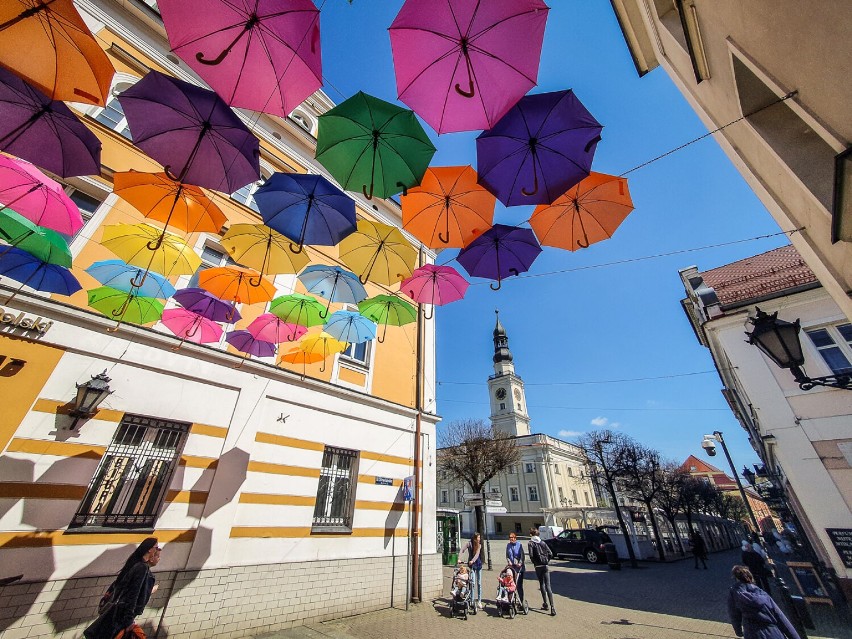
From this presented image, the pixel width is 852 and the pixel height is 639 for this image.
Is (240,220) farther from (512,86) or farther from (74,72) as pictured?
(512,86)

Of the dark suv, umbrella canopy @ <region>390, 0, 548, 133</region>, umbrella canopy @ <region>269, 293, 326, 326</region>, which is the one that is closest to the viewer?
umbrella canopy @ <region>390, 0, 548, 133</region>

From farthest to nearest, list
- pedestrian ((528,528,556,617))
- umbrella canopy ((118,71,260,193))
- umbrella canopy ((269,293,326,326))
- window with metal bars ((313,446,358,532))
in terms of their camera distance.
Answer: pedestrian ((528,528,556,617)) → window with metal bars ((313,446,358,532)) → umbrella canopy ((269,293,326,326)) → umbrella canopy ((118,71,260,193))

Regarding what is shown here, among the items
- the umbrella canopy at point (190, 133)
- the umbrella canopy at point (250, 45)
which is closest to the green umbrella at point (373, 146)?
the umbrella canopy at point (250, 45)

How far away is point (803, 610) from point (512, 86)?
12426 millimetres

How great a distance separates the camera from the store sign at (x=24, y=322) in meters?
5.59

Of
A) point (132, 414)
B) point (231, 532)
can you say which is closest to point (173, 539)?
point (231, 532)

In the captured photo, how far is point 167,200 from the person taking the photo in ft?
17.5

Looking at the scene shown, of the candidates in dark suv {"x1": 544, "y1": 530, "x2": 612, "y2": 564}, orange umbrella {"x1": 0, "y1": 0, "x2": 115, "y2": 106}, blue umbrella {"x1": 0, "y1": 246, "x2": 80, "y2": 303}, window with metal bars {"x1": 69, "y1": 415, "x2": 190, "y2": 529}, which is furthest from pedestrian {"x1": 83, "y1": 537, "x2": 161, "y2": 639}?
dark suv {"x1": 544, "y1": 530, "x2": 612, "y2": 564}

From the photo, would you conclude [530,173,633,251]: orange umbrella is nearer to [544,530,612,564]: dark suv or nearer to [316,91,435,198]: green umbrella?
[316,91,435,198]: green umbrella

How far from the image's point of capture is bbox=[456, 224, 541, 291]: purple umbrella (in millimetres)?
6066

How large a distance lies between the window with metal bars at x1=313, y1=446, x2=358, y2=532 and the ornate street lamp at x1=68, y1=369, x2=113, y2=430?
4832 millimetres

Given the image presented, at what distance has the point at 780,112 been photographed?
11.9 feet

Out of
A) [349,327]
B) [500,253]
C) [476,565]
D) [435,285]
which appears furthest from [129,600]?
[476,565]

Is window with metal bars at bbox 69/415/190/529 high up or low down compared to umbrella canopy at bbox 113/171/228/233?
down
